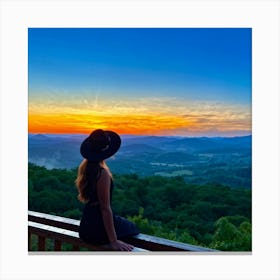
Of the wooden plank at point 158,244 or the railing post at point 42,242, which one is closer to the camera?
the wooden plank at point 158,244

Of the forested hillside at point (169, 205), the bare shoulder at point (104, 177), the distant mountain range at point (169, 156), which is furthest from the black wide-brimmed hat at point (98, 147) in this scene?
the forested hillside at point (169, 205)

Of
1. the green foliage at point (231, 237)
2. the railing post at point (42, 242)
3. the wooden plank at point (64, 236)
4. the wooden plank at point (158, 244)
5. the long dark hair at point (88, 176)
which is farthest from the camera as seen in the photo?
the green foliage at point (231, 237)

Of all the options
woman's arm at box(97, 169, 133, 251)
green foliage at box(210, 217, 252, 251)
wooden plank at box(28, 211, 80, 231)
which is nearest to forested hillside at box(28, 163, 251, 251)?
green foliage at box(210, 217, 252, 251)

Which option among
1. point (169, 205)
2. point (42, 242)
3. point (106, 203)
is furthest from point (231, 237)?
point (42, 242)

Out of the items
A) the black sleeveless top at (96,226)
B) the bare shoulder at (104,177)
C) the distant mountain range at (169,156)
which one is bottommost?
the black sleeveless top at (96,226)

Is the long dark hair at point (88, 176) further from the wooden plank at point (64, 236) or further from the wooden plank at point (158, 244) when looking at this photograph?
the wooden plank at point (158, 244)

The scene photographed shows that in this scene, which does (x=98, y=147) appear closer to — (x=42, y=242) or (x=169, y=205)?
(x=42, y=242)

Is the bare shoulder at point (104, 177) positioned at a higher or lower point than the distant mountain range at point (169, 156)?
lower

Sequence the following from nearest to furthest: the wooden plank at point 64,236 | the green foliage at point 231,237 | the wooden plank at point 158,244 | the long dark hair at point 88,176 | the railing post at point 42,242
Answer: the wooden plank at point 158,244, the wooden plank at point 64,236, the long dark hair at point 88,176, the railing post at point 42,242, the green foliage at point 231,237
